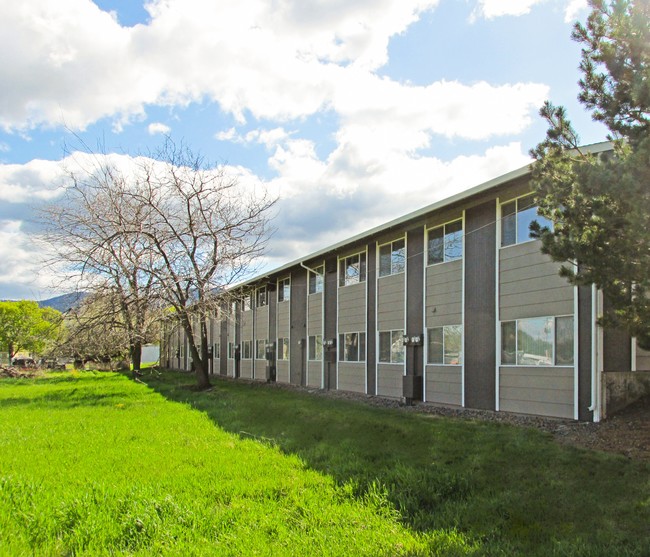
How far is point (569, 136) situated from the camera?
25.5 feet

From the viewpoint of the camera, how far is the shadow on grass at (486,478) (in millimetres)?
5430

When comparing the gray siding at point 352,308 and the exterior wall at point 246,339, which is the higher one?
the gray siding at point 352,308

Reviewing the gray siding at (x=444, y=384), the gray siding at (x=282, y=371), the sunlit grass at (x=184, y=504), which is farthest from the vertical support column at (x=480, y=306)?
the gray siding at (x=282, y=371)

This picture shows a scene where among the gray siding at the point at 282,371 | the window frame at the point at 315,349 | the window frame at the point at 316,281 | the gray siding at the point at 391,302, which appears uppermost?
the window frame at the point at 316,281

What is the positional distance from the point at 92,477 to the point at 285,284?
2141 cm

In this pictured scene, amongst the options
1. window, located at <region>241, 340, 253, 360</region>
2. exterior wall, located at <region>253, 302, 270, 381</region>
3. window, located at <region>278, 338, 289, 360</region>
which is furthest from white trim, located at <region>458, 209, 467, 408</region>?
window, located at <region>241, 340, 253, 360</region>

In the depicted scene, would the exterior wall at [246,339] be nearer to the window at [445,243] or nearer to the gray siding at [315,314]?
the gray siding at [315,314]

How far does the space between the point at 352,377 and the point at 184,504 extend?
14.9 m

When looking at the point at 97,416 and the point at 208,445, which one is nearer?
the point at 208,445

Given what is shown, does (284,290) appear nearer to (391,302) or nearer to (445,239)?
(391,302)

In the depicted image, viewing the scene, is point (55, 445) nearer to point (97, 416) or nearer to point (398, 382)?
point (97, 416)

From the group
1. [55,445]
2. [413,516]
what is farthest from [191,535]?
[55,445]

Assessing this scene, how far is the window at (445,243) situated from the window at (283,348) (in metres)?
12.5

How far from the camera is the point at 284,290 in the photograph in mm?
28641
